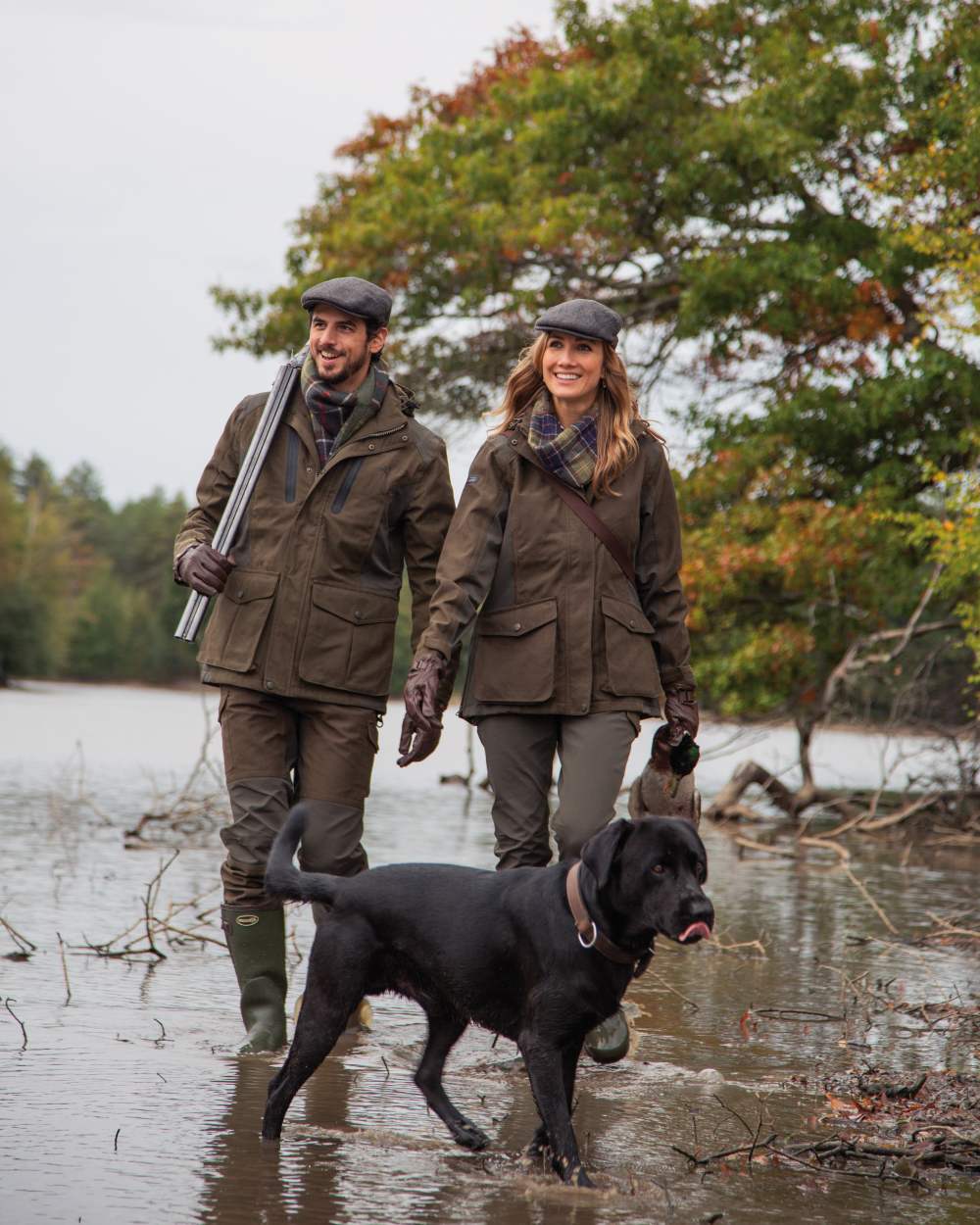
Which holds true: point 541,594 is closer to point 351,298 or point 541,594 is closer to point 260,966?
point 351,298

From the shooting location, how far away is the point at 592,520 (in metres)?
5.05

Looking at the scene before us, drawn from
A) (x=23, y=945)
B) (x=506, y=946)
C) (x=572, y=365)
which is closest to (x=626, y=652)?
(x=572, y=365)

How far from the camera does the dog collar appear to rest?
12.7 ft

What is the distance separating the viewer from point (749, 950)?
7.83 metres

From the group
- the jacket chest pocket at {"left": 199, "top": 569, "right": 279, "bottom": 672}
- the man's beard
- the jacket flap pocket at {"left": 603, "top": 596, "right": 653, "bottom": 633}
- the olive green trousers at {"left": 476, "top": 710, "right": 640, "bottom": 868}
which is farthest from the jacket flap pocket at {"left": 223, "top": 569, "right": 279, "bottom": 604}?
the jacket flap pocket at {"left": 603, "top": 596, "right": 653, "bottom": 633}

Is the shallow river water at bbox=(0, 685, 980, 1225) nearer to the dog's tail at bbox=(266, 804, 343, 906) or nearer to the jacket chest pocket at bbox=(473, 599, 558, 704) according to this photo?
the dog's tail at bbox=(266, 804, 343, 906)

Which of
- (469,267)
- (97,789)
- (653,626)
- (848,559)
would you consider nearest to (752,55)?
(469,267)

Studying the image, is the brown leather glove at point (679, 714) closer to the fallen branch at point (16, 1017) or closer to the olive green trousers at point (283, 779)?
the olive green trousers at point (283, 779)

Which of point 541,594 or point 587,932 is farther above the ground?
point 541,594

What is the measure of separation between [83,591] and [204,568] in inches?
3510

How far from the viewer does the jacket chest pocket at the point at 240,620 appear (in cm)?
521

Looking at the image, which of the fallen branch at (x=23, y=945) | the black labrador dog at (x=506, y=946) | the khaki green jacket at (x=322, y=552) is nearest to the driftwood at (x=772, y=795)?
the fallen branch at (x=23, y=945)

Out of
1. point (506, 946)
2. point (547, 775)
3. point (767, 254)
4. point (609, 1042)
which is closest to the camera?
point (506, 946)

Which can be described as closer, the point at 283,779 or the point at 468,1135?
the point at 468,1135
